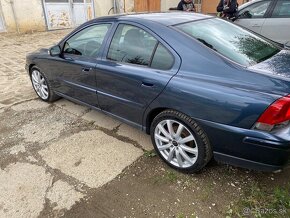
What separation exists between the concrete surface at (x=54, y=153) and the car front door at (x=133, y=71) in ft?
1.34

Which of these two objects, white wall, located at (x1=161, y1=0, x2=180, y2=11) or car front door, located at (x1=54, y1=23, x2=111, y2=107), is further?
white wall, located at (x1=161, y1=0, x2=180, y2=11)

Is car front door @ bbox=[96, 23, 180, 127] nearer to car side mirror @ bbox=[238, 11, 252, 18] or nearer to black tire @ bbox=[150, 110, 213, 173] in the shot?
black tire @ bbox=[150, 110, 213, 173]

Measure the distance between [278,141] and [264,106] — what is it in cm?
29

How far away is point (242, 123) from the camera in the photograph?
217 centimetres

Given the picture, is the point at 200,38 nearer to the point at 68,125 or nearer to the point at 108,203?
the point at 108,203

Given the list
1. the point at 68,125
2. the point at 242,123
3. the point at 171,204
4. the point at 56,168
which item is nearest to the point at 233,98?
the point at 242,123

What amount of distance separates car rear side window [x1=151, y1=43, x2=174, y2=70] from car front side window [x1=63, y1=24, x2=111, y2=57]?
0.87 metres

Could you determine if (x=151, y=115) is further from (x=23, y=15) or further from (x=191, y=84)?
(x=23, y=15)

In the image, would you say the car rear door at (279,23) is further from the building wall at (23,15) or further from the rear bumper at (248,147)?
the building wall at (23,15)

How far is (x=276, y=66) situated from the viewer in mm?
2438

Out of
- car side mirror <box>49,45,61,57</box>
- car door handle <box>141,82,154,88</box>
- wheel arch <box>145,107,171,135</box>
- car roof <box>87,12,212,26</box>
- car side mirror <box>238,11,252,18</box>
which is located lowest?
wheel arch <box>145,107,171,135</box>

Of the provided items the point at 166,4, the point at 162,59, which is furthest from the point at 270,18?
the point at 166,4

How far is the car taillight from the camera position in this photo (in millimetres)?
2041

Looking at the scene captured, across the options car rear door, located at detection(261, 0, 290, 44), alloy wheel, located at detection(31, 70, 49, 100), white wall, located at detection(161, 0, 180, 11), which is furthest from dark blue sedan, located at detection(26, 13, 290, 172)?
white wall, located at detection(161, 0, 180, 11)
